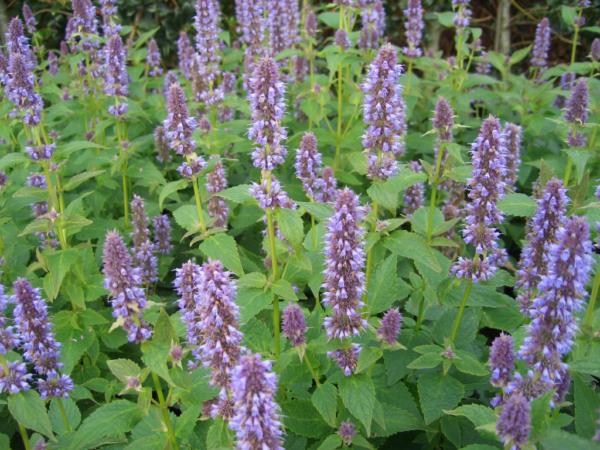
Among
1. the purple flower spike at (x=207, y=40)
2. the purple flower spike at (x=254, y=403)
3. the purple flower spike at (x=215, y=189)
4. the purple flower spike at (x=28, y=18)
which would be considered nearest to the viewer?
the purple flower spike at (x=254, y=403)

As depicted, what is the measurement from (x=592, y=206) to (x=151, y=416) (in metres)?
2.99

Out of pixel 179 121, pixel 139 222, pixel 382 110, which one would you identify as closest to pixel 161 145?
pixel 139 222

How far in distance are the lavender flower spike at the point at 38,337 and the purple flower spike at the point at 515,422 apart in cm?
256

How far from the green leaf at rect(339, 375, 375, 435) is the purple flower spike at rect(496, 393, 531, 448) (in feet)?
2.72

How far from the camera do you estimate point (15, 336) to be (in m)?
3.45

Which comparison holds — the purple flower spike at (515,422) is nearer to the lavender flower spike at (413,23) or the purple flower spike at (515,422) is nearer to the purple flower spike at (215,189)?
the purple flower spike at (215,189)

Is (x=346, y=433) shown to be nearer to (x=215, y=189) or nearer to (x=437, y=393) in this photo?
(x=437, y=393)

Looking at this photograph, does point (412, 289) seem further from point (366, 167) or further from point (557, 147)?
point (557, 147)

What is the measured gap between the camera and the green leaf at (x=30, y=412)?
3252mm

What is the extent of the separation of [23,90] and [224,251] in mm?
2229

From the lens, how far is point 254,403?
8.18 feet

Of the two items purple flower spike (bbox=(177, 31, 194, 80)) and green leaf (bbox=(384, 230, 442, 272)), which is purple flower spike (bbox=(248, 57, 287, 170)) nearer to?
green leaf (bbox=(384, 230, 442, 272))

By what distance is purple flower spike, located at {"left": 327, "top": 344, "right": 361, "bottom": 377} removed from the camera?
3.60 meters

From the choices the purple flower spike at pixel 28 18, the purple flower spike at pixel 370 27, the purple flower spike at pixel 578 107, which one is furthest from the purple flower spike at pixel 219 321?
the purple flower spike at pixel 28 18
